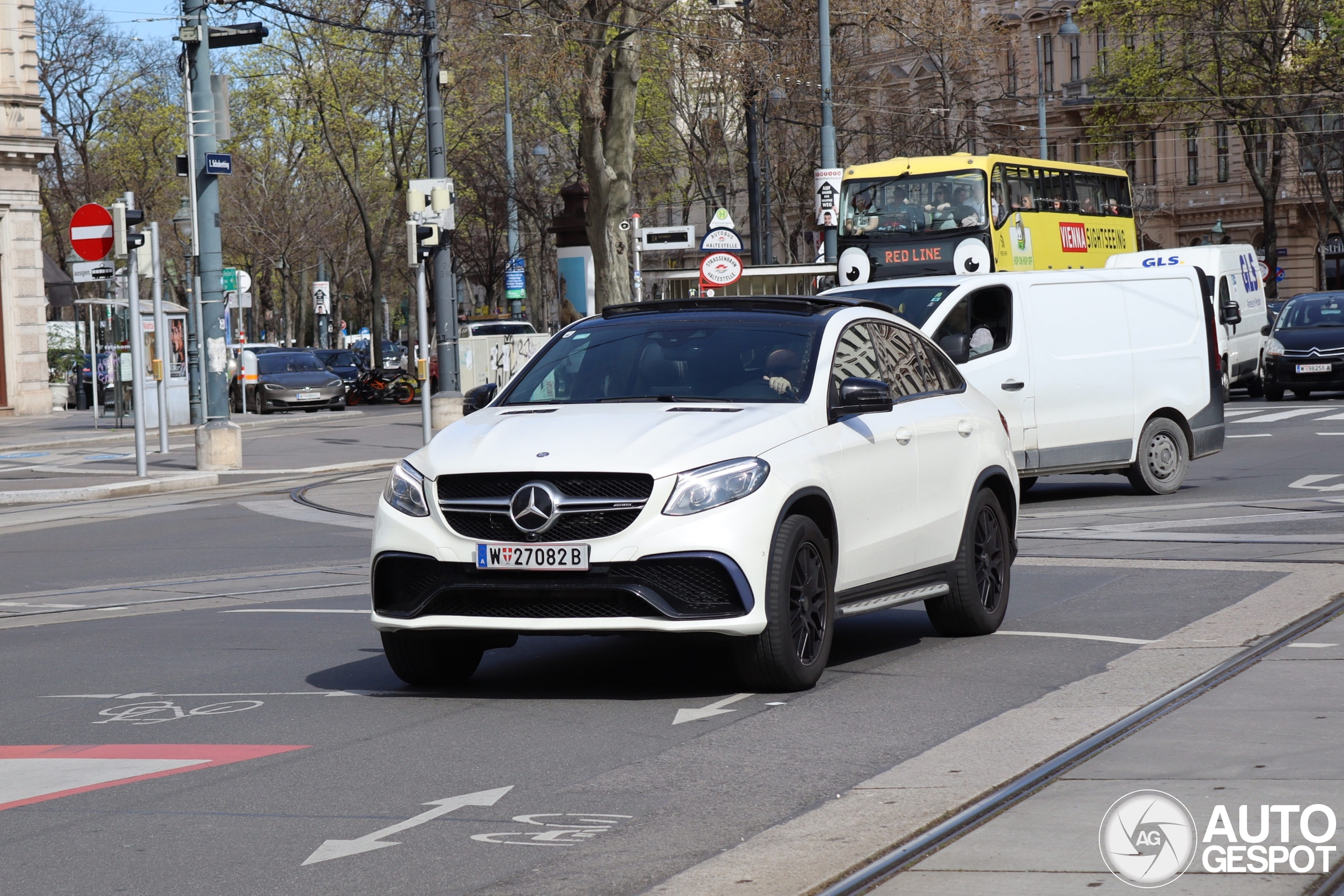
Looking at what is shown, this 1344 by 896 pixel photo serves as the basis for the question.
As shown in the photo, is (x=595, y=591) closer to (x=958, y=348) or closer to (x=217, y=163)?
(x=958, y=348)

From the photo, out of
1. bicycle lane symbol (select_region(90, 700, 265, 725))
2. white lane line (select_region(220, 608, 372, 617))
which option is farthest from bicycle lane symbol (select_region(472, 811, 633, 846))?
white lane line (select_region(220, 608, 372, 617))

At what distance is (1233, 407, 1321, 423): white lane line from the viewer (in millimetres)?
26750

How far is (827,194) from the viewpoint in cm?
2992

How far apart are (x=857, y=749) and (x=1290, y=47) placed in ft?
174

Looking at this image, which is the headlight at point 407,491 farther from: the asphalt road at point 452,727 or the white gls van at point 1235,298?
the white gls van at point 1235,298

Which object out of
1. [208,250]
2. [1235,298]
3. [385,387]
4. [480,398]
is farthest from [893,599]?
[385,387]

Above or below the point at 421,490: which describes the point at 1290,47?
Answer: above

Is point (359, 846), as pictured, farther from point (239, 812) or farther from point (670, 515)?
point (670, 515)

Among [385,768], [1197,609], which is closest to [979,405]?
[1197,609]

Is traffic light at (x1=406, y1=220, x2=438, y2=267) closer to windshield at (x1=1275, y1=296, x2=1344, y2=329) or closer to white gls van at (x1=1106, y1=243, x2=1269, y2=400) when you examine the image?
white gls van at (x1=1106, y1=243, x2=1269, y2=400)

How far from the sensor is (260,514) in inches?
700

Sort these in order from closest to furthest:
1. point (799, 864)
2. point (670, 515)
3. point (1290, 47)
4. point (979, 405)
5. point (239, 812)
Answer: point (799, 864)
point (239, 812)
point (670, 515)
point (979, 405)
point (1290, 47)

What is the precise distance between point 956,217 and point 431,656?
26.1 metres

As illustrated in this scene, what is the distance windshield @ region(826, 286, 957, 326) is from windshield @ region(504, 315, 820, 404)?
22.9ft
